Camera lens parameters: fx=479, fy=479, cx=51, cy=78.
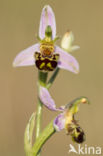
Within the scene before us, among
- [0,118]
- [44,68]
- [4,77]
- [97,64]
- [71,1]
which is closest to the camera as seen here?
[44,68]

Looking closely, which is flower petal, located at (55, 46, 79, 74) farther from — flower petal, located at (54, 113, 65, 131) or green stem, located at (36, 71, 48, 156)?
flower petal, located at (54, 113, 65, 131)

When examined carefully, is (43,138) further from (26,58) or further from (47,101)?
(26,58)

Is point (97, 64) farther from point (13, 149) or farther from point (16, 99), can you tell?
point (13, 149)

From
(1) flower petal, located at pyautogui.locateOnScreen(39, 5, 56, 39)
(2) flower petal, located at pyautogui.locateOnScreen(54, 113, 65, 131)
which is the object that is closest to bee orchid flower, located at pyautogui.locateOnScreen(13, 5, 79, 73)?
(1) flower petal, located at pyautogui.locateOnScreen(39, 5, 56, 39)

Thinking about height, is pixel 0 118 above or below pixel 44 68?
below

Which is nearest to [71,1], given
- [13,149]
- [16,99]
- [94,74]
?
[94,74]

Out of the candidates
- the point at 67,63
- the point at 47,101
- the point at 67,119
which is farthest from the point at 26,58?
the point at 67,119
